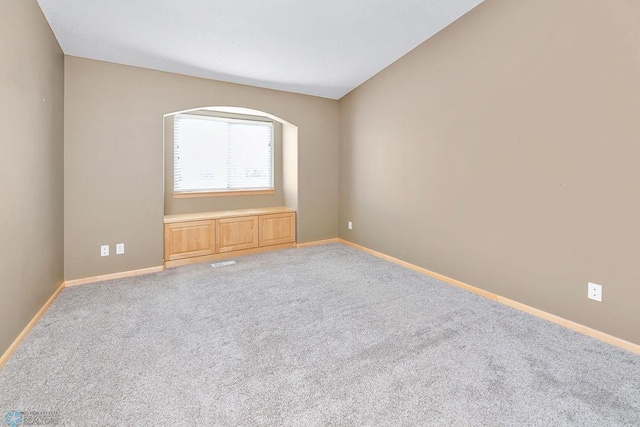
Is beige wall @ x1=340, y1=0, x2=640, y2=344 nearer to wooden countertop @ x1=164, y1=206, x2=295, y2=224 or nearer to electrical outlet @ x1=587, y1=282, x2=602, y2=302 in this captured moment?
electrical outlet @ x1=587, y1=282, x2=602, y2=302

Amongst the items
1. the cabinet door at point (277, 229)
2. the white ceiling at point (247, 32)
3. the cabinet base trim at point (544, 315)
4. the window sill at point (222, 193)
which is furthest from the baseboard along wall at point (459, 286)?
the white ceiling at point (247, 32)

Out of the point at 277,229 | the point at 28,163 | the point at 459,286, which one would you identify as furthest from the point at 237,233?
the point at 459,286

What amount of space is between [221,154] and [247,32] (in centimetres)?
211

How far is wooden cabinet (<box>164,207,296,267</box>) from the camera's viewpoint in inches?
151

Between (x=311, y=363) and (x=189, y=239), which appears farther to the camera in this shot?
(x=189, y=239)

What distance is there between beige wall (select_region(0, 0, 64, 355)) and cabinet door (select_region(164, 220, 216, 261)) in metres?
1.08

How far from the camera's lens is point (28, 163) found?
2180 millimetres

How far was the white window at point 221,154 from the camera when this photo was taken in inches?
171

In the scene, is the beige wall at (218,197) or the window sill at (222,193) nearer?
the beige wall at (218,197)

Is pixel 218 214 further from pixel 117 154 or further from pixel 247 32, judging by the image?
pixel 247 32

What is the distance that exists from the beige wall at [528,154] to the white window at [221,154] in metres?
2.27

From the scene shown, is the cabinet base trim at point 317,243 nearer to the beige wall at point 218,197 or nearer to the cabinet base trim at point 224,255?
the cabinet base trim at point 224,255

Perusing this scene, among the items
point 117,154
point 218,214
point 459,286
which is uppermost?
point 117,154

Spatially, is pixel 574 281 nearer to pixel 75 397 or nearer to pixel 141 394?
pixel 141 394
